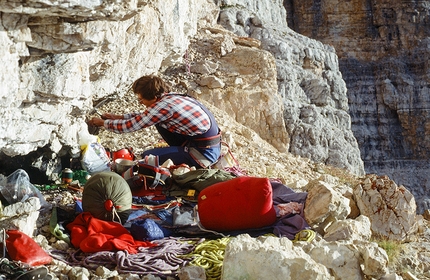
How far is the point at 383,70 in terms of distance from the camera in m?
36.5

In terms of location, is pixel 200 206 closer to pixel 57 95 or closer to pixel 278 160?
pixel 57 95

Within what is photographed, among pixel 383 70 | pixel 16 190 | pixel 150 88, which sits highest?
pixel 150 88

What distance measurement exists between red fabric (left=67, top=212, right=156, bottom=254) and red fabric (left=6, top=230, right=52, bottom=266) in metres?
0.35

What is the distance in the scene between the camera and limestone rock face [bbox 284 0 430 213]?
113 ft

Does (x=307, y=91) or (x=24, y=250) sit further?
(x=307, y=91)

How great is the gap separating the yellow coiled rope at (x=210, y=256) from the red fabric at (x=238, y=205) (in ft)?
0.67

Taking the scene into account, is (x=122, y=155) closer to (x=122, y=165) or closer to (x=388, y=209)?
(x=122, y=165)

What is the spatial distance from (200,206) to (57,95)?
1.79 m

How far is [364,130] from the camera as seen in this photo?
34844 millimetres

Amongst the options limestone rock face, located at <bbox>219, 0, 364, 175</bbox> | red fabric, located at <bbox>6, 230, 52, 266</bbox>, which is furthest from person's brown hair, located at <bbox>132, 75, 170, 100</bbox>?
limestone rock face, located at <bbox>219, 0, 364, 175</bbox>

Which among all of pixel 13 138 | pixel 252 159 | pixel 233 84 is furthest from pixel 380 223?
pixel 233 84

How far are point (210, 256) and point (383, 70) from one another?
3441 cm

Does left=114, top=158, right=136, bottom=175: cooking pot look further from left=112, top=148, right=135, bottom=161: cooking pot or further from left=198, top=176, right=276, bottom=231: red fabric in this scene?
left=198, top=176, right=276, bottom=231: red fabric

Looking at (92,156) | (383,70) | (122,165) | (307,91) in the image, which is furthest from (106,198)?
(383,70)
